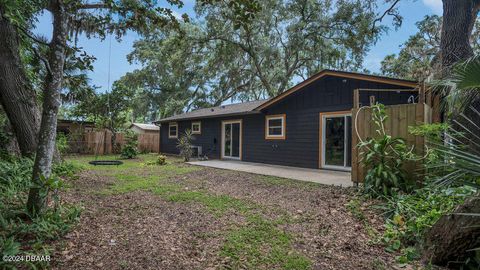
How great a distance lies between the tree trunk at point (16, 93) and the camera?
4.40m

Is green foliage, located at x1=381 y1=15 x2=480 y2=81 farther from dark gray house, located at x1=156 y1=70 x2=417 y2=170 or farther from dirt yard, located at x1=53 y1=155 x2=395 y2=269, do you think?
dirt yard, located at x1=53 y1=155 x2=395 y2=269

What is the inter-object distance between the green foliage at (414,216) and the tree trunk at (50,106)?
4075mm

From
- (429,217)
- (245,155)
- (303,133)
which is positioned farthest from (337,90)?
(429,217)

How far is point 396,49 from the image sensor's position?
527 inches

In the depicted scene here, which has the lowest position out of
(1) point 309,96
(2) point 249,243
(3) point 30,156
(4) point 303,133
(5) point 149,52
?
(2) point 249,243

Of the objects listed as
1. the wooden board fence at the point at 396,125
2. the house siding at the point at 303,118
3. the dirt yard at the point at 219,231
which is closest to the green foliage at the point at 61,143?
the dirt yard at the point at 219,231

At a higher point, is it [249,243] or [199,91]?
[199,91]

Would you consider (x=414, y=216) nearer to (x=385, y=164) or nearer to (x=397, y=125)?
(x=385, y=164)

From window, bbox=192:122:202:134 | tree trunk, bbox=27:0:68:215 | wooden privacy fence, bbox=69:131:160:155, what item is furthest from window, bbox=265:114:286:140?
wooden privacy fence, bbox=69:131:160:155

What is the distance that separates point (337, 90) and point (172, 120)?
10.3m

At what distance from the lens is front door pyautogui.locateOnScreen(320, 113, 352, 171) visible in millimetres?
7652

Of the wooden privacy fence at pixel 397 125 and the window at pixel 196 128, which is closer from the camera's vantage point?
the wooden privacy fence at pixel 397 125

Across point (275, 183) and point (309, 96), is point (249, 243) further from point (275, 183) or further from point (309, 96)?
point (309, 96)

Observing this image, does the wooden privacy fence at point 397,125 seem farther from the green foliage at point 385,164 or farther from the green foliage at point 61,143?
the green foliage at point 61,143
